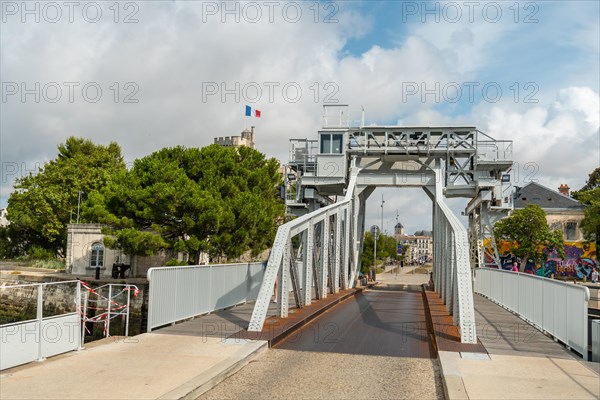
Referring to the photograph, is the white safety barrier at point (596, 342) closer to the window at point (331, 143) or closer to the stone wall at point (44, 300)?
the window at point (331, 143)

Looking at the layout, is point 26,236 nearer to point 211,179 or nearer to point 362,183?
point 211,179

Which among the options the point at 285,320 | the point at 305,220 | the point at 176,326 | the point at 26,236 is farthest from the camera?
the point at 26,236

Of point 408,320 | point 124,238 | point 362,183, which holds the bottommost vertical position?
point 408,320

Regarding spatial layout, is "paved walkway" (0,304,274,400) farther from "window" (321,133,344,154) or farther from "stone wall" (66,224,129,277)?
"stone wall" (66,224,129,277)

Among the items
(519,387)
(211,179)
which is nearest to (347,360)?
(519,387)

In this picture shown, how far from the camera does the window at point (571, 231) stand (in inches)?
2319

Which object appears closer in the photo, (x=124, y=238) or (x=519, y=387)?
(x=519, y=387)

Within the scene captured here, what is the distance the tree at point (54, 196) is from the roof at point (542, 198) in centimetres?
4358

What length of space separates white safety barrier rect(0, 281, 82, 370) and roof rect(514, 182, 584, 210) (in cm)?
5606

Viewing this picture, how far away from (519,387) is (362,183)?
23.9 m

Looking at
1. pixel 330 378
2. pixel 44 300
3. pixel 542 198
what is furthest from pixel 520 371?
pixel 542 198

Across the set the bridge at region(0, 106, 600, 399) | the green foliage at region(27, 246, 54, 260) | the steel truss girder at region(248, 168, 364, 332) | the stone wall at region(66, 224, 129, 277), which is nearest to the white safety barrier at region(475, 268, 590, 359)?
the bridge at region(0, 106, 600, 399)

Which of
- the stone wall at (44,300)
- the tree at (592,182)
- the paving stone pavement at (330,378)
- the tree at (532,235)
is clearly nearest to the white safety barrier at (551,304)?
the paving stone pavement at (330,378)

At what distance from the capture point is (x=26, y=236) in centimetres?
5862
